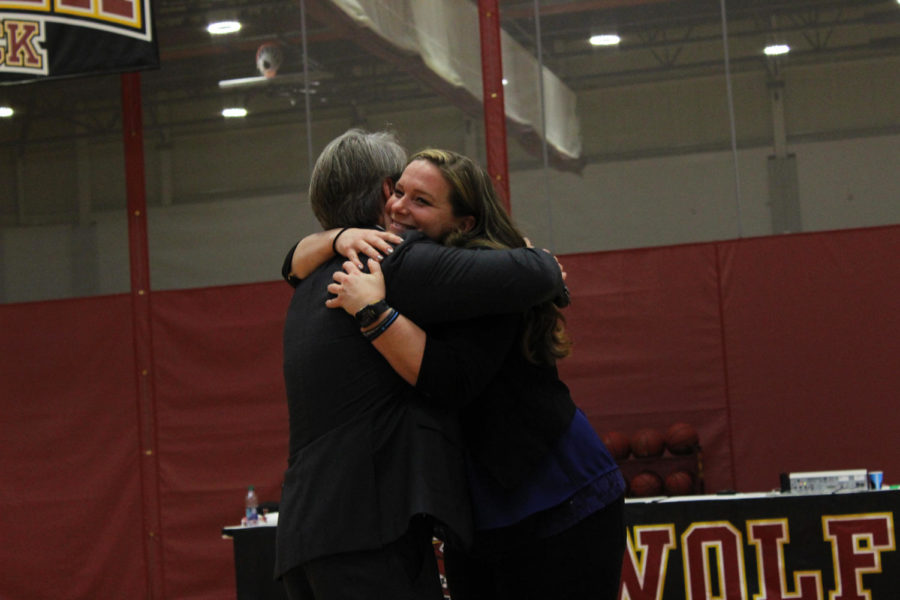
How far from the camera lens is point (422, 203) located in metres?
2.42

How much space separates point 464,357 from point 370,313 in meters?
0.20

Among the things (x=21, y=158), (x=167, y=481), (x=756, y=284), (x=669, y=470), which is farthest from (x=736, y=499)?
(x=21, y=158)

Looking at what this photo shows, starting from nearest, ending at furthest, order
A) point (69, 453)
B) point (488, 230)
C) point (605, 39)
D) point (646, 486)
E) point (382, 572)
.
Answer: point (382, 572) < point (488, 230) < point (646, 486) < point (605, 39) < point (69, 453)

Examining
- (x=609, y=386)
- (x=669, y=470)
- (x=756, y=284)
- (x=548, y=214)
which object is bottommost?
(x=669, y=470)

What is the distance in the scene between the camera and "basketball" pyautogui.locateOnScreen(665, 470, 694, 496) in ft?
24.2

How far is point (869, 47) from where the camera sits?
26.0 ft

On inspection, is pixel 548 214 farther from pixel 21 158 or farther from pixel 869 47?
pixel 21 158

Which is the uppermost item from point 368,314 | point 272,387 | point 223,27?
point 223,27

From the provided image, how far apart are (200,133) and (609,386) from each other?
3.62 meters

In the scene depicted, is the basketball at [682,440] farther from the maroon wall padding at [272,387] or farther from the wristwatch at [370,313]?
the wristwatch at [370,313]

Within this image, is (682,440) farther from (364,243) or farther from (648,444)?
(364,243)

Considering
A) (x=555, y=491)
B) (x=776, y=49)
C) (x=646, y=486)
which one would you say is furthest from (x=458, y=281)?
(x=776, y=49)

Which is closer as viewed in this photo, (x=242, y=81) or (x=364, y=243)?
(x=364, y=243)

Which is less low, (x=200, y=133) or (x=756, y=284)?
(x=200, y=133)
